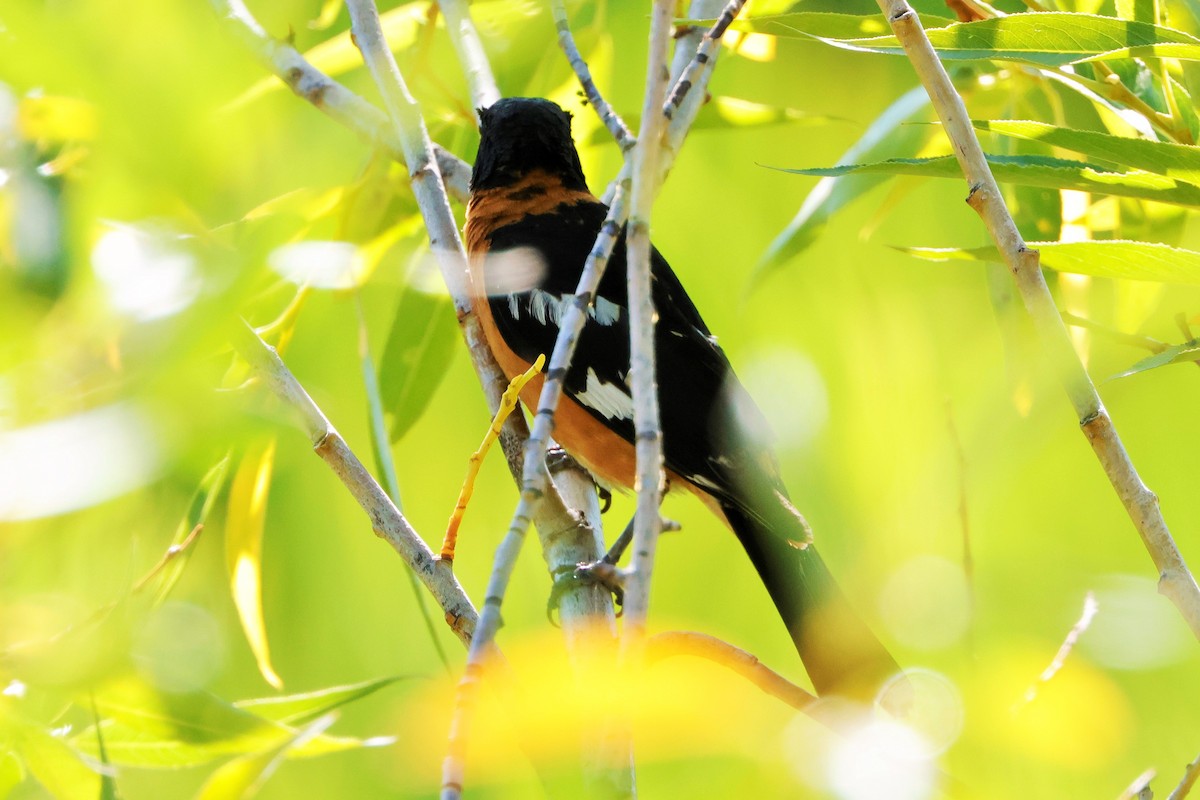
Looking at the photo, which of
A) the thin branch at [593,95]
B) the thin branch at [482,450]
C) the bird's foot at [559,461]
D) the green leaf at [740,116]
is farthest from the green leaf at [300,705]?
the green leaf at [740,116]

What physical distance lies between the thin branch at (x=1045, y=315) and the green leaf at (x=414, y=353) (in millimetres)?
810

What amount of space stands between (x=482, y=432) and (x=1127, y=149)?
1042 mm

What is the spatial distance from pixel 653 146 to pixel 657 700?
328mm

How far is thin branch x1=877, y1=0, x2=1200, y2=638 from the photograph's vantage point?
670mm

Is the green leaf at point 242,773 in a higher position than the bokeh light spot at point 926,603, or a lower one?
lower

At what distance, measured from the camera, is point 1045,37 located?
884 mm

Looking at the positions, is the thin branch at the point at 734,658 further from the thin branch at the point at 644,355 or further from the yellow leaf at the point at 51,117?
the yellow leaf at the point at 51,117

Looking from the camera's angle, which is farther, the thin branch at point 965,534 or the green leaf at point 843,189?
the green leaf at point 843,189

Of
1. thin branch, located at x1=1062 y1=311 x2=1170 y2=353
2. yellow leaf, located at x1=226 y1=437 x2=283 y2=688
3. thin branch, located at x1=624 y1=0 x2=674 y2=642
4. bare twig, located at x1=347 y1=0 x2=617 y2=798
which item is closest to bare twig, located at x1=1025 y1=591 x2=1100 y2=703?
thin branch, located at x1=1062 y1=311 x2=1170 y2=353

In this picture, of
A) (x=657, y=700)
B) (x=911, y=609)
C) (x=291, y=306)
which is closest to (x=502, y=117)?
(x=291, y=306)

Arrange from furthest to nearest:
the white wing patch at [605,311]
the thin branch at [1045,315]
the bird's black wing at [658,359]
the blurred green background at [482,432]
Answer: the white wing patch at [605,311] < the bird's black wing at [658,359] < the thin branch at [1045,315] < the blurred green background at [482,432]

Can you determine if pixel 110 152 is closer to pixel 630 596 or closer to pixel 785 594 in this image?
pixel 630 596

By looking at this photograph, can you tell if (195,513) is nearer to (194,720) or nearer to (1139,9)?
(194,720)

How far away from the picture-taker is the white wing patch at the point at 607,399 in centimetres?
135
